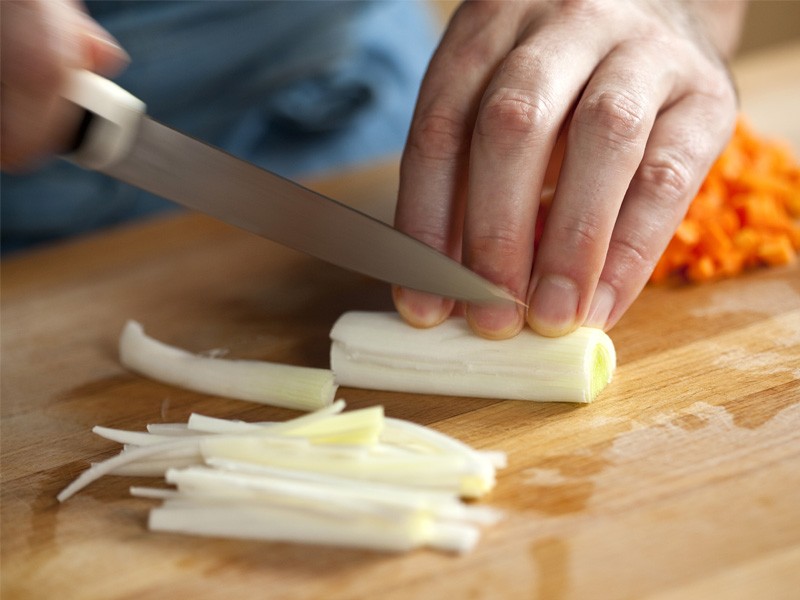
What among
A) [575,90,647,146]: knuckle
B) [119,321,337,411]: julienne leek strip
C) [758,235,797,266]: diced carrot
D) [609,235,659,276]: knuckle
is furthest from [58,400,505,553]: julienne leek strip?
[758,235,797,266]: diced carrot

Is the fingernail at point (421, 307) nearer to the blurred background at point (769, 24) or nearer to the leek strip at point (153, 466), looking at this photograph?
the leek strip at point (153, 466)

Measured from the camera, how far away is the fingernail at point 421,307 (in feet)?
4.51

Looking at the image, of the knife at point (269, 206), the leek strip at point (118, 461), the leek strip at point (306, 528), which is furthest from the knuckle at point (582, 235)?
the leek strip at point (118, 461)

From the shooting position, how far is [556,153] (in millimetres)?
1593

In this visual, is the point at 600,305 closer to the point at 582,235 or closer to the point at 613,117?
the point at 582,235

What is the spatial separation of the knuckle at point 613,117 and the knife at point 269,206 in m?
0.29

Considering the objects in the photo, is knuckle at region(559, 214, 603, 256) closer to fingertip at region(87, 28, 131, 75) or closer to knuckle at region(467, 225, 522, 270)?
knuckle at region(467, 225, 522, 270)

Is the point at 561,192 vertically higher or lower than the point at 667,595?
higher

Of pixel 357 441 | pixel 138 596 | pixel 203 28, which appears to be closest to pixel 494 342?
pixel 357 441

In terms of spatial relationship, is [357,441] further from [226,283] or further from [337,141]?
[337,141]

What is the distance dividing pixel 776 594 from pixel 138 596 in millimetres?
723

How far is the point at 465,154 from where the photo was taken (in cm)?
145

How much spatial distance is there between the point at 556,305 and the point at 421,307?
8.3 inches

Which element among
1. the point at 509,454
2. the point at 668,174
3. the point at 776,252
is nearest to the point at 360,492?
the point at 509,454
